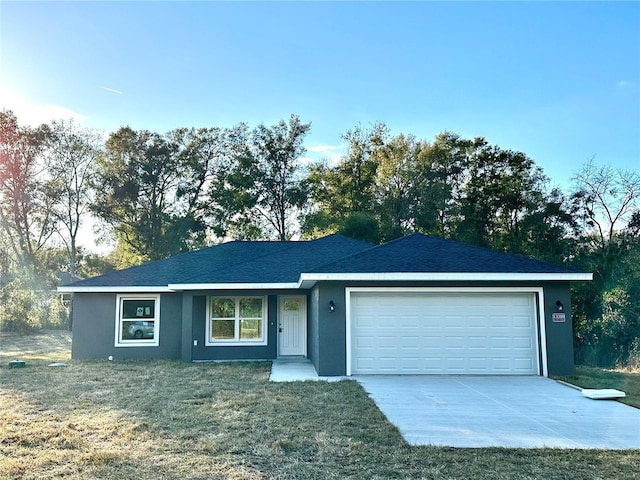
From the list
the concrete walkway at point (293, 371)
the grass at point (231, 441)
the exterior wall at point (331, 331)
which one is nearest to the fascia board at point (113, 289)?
the concrete walkway at point (293, 371)

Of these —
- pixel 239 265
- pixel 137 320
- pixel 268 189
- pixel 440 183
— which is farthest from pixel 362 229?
pixel 137 320

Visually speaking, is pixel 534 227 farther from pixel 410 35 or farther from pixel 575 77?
pixel 410 35

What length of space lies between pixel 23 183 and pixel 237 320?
23376mm

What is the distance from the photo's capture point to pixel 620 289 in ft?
51.4

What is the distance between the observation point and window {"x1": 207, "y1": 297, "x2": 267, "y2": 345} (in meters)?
13.8

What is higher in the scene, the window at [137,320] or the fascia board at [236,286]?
the fascia board at [236,286]

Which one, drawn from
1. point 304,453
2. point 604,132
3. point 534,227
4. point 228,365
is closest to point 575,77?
point 604,132

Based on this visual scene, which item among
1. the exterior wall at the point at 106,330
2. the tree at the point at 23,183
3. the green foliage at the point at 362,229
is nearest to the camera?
the exterior wall at the point at 106,330

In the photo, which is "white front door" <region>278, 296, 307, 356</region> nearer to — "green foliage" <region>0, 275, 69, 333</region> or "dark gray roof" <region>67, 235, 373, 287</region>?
"dark gray roof" <region>67, 235, 373, 287</region>

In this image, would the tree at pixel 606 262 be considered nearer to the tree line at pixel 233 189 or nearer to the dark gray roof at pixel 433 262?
the tree line at pixel 233 189

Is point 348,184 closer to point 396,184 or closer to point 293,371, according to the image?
point 396,184

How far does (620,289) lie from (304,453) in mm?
14576

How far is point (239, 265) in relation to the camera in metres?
14.2

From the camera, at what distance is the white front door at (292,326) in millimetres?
14086
